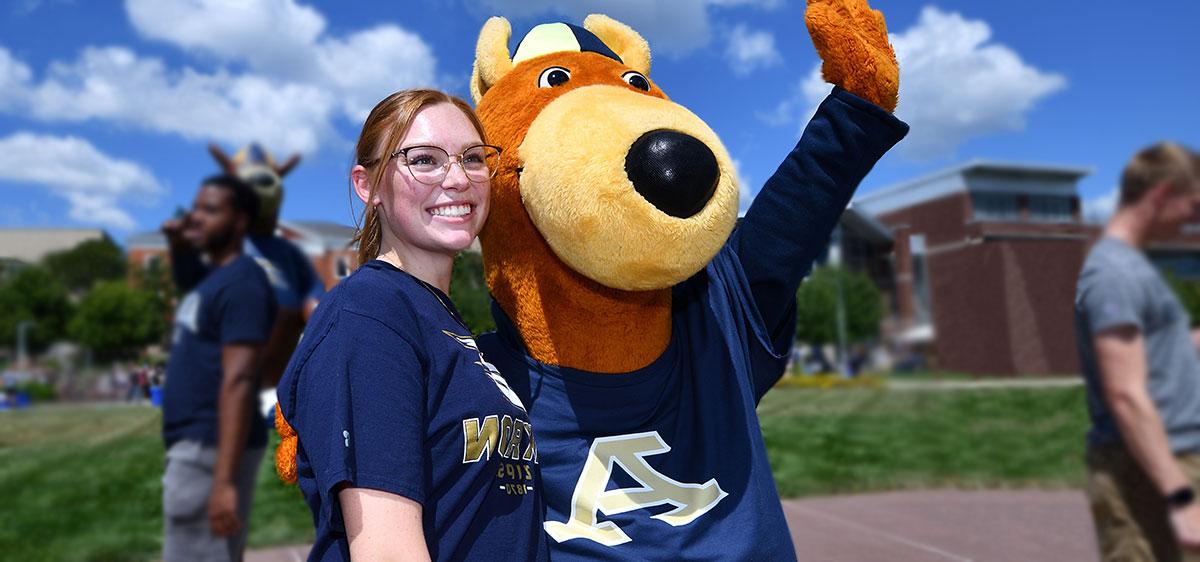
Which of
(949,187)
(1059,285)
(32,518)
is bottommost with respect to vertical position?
(32,518)

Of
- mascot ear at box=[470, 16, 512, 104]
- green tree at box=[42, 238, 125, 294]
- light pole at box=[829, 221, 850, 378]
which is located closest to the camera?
mascot ear at box=[470, 16, 512, 104]

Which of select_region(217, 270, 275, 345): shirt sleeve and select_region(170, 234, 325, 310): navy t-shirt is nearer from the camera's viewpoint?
select_region(217, 270, 275, 345): shirt sleeve

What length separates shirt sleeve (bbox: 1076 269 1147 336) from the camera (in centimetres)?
113

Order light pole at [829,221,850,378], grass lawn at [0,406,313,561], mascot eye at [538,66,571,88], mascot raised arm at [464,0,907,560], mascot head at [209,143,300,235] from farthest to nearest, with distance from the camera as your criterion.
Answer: grass lawn at [0,406,313,561] → mascot head at [209,143,300,235] → light pole at [829,221,850,378] → mascot eye at [538,66,571,88] → mascot raised arm at [464,0,907,560]

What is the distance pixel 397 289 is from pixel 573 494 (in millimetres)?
480

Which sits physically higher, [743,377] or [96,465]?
[743,377]

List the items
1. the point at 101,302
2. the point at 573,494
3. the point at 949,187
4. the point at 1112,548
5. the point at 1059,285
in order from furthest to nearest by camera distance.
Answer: the point at 101,302 → the point at 949,187 → the point at 1059,285 → the point at 1112,548 → the point at 573,494

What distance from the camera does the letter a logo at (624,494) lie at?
127 cm

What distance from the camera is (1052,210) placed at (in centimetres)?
169

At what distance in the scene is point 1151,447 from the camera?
120cm

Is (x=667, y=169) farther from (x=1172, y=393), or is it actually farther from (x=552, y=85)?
(x=1172, y=393)

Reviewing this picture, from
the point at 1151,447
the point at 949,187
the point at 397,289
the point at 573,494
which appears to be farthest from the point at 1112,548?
the point at 397,289

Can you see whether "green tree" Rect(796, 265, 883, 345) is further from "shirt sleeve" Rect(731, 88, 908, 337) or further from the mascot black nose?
the mascot black nose

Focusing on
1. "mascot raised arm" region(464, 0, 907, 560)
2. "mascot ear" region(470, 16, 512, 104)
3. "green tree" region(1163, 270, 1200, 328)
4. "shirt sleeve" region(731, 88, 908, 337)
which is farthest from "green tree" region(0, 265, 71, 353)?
"green tree" region(1163, 270, 1200, 328)
